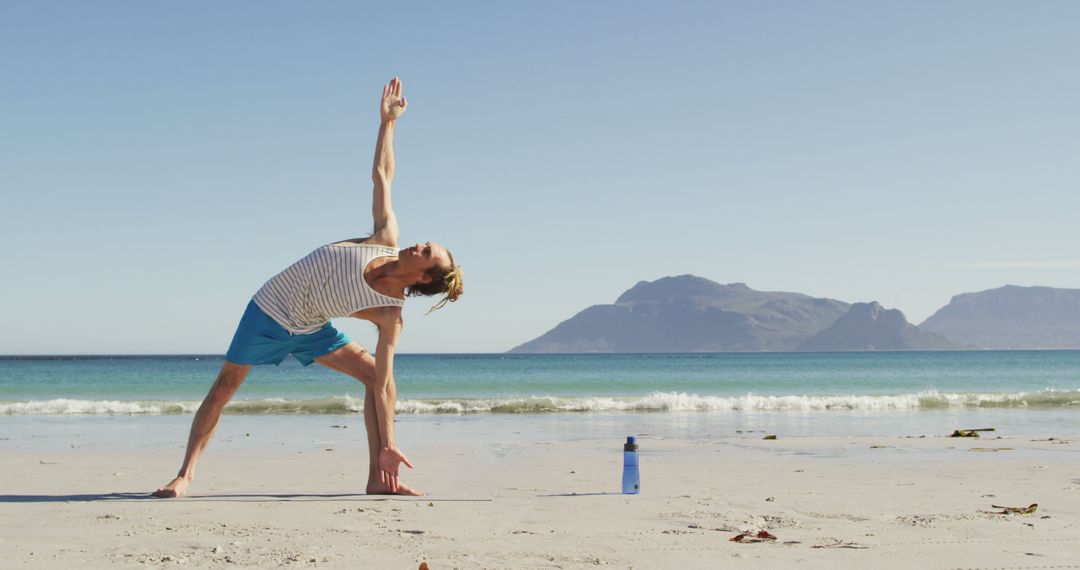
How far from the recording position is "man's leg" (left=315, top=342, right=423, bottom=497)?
20.3 feet

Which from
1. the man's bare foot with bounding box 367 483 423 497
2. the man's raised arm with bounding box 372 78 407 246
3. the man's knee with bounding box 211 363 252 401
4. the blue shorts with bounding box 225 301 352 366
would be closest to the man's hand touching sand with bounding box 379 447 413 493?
the man's bare foot with bounding box 367 483 423 497

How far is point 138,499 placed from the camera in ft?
19.8

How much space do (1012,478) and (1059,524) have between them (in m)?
2.32

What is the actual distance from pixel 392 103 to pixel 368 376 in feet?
5.72

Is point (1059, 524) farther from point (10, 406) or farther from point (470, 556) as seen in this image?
point (10, 406)

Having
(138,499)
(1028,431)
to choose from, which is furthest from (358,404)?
(138,499)

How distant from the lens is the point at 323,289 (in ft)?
18.8

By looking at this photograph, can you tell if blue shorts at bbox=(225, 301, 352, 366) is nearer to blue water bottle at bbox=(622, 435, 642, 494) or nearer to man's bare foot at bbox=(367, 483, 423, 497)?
man's bare foot at bbox=(367, 483, 423, 497)

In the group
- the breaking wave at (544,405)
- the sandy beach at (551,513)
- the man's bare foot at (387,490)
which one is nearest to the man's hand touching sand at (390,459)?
the sandy beach at (551,513)

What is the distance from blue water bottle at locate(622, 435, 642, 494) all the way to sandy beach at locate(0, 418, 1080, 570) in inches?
4.5

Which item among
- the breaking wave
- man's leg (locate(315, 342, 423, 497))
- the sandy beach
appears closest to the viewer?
the sandy beach

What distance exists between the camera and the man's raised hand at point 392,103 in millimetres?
6293

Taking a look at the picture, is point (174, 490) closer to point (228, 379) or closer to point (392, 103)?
→ point (228, 379)

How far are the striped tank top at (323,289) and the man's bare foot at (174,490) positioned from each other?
50.4 inches
